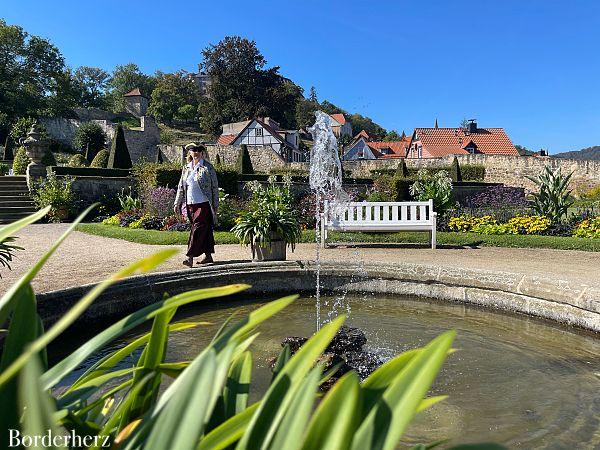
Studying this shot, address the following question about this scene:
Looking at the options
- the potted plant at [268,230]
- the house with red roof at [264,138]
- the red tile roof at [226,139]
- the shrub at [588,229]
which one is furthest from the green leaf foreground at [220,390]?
the red tile roof at [226,139]

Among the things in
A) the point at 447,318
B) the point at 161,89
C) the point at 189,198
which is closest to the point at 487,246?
the point at 447,318

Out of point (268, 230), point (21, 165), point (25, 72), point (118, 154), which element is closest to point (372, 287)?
point (268, 230)

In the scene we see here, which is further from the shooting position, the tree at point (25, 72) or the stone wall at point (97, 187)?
the tree at point (25, 72)

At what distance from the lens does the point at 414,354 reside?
2.73 feet

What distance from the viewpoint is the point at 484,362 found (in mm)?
3547

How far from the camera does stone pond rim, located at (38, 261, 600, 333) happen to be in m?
4.30

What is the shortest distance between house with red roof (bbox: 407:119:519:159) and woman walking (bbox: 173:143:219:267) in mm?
42580

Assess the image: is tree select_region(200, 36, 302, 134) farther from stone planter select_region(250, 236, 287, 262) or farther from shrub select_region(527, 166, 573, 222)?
stone planter select_region(250, 236, 287, 262)

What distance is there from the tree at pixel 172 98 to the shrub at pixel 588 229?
66.4 meters

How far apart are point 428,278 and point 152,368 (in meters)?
4.81

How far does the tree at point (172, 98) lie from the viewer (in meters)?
70.0

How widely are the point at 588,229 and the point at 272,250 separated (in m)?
7.16

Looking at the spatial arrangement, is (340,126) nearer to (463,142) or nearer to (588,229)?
(463,142)

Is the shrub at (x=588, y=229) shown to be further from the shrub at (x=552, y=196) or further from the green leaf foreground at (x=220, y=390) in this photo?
the green leaf foreground at (x=220, y=390)
